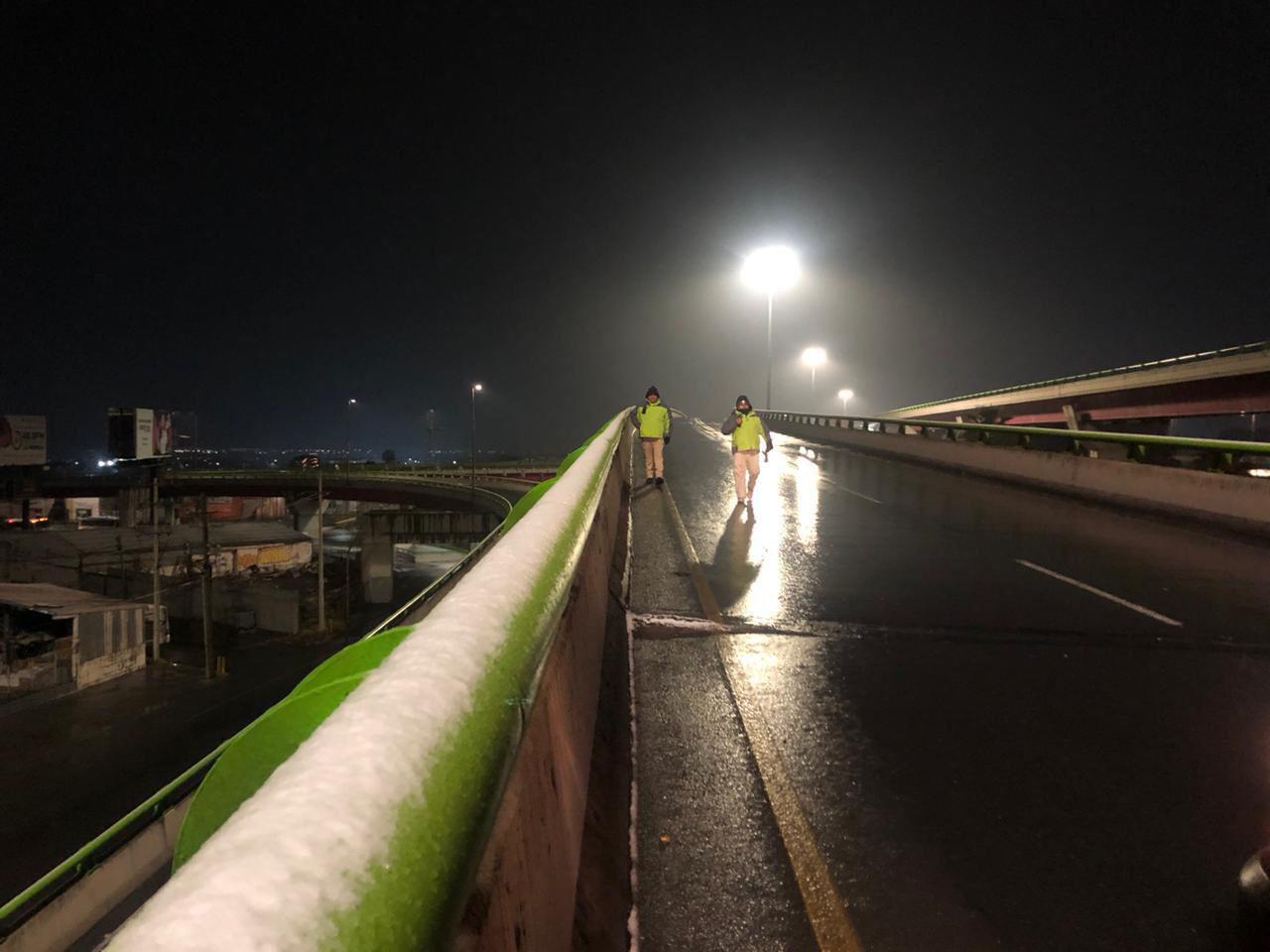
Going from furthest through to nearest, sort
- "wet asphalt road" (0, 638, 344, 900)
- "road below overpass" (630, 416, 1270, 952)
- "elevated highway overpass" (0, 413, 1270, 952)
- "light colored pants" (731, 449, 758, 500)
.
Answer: "wet asphalt road" (0, 638, 344, 900), "light colored pants" (731, 449, 758, 500), "road below overpass" (630, 416, 1270, 952), "elevated highway overpass" (0, 413, 1270, 952)

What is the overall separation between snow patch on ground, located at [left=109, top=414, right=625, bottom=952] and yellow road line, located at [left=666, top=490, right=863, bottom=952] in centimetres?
191

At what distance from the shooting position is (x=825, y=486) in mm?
17234

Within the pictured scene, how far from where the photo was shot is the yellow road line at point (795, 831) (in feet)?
8.86

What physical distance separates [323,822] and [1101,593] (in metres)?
8.74

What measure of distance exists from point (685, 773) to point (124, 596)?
4828cm

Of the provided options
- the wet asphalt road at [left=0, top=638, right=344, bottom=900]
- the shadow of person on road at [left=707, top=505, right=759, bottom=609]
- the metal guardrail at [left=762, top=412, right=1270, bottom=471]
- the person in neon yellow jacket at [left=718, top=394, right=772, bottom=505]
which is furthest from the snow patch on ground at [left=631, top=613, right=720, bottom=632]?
the wet asphalt road at [left=0, top=638, right=344, bottom=900]

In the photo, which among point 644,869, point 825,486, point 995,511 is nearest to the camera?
point 644,869

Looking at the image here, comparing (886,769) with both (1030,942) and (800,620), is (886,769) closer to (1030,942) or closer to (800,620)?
(1030,942)

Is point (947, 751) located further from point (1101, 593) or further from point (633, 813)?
point (1101, 593)

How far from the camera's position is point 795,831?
131 inches

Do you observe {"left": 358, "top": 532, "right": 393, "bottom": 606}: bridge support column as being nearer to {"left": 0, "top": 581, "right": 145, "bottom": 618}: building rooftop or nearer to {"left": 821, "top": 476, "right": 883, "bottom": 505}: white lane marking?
{"left": 0, "top": 581, "right": 145, "bottom": 618}: building rooftop

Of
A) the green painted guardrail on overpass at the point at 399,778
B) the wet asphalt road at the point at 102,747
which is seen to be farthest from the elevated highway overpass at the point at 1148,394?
the wet asphalt road at the point at 102,747

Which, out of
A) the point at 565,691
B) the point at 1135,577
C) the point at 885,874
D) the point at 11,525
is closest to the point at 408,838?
the point at 565,691

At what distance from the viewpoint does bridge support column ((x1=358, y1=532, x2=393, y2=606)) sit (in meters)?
53.9
